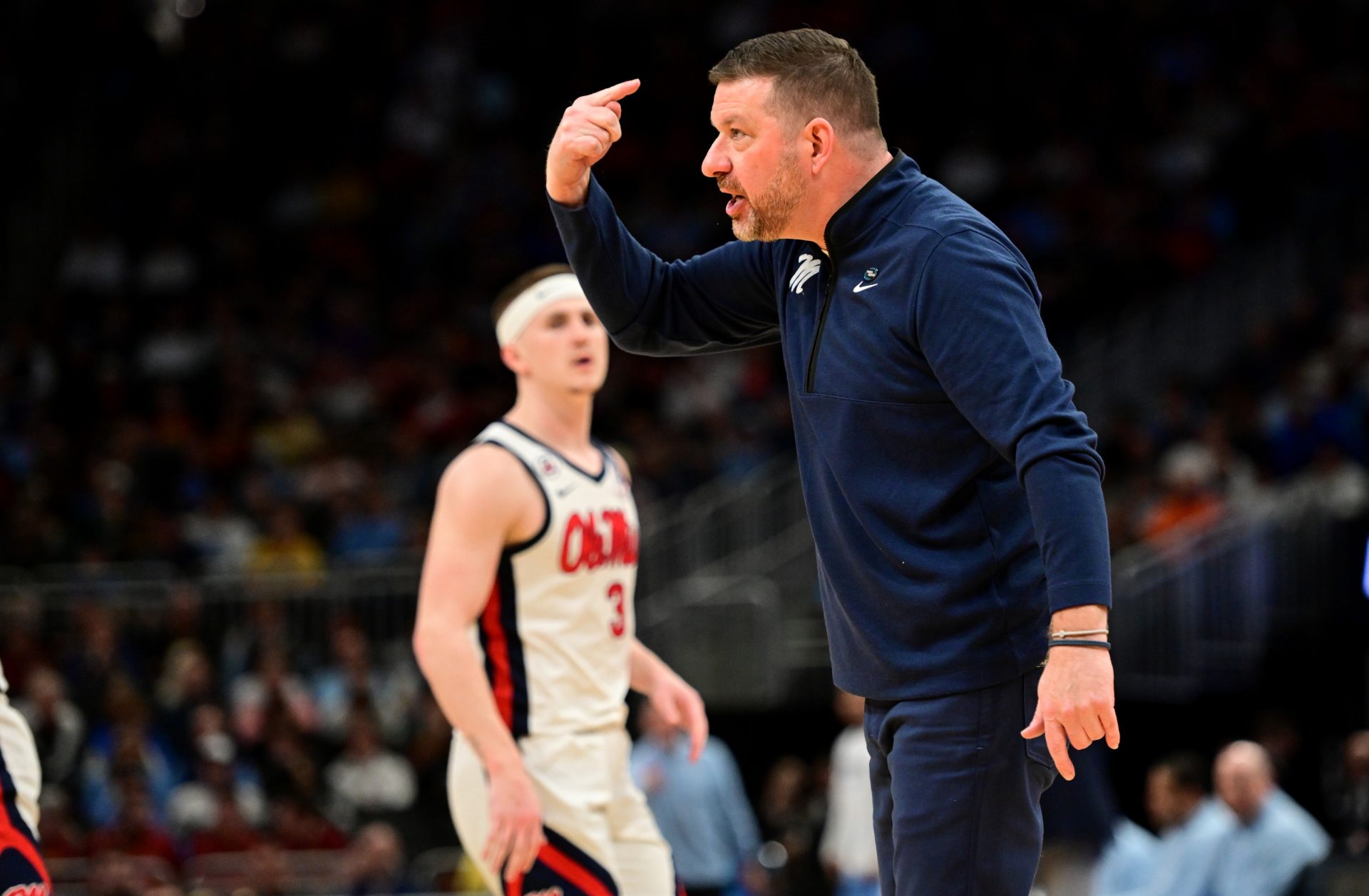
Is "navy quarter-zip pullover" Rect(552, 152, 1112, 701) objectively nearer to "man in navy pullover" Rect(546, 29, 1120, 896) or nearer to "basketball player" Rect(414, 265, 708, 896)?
"man in navy pullover" Rect(546, 29, 1120, 896)

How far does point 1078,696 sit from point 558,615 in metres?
2.37

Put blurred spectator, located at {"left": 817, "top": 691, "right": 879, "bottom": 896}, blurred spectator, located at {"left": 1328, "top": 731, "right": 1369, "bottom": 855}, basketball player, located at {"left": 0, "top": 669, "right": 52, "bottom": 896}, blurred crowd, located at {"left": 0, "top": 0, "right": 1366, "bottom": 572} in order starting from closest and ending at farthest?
basketball player, located at {"left": 0, "top": 669, "right": 52, "bottom": 896} < blurred spectator, located at {"left": 1328, "top": 731, "right": 1369, "bottom": 855} < blurred spectator, located at {"left": 817, "top": 691, "right": 879, "bottom": 896} < blurred crowd, located at {"left": 0, "top": 0, "right": 1366, "bottom": 572}

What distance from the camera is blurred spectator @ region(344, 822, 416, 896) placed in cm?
1032

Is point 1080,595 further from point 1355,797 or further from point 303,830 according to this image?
point 303,830

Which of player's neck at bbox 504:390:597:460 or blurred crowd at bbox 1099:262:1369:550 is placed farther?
blurred crowd at bbox 1099:262:1369:550

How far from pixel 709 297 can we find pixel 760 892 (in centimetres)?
763

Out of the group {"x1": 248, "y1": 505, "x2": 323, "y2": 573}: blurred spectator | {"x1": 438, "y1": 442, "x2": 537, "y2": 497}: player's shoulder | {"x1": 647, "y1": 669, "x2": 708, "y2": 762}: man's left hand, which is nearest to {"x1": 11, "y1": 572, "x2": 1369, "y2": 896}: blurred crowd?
{"x1": 248, "y1": 505, "x2": 323, "y2": 573}: blurred spectator

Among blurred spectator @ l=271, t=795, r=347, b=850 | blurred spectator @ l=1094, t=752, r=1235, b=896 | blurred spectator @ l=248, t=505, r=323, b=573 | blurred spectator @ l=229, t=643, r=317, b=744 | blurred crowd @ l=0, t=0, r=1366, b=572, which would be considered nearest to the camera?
blurred spectator @ l=1094, t=752, r=1235, b=896

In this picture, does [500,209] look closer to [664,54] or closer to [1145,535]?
[664,54]

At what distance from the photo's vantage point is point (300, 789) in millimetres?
11375

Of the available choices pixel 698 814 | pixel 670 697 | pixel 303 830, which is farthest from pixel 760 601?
pixel 670 697

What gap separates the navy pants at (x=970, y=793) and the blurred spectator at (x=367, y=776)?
332 inches

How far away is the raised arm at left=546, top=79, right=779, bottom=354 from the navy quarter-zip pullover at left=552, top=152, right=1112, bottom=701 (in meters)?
0.33

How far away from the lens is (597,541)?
5484 mm
